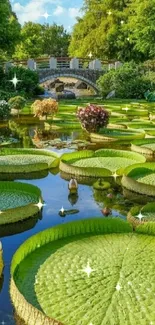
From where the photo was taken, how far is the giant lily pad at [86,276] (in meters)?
4.41

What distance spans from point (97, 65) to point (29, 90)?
1148 cm

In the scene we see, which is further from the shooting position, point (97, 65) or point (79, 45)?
point (79, 45)

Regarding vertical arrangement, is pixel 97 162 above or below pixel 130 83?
above

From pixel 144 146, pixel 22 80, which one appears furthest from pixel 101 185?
pixel 22 80

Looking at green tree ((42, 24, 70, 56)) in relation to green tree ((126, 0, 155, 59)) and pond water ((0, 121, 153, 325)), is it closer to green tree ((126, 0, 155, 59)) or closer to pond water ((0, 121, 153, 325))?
green tree ((126, 0, 155, 59))

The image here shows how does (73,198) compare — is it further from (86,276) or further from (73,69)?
(73,69)

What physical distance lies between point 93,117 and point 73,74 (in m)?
27.1

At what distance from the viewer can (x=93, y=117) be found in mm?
14734

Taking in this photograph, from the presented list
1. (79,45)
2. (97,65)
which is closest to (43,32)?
(79,45)

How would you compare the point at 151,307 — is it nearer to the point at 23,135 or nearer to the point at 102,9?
the point at 23,135

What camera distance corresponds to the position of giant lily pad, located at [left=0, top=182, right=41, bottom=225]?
7.10 m

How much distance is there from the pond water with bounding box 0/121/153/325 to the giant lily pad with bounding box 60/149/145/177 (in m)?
0.33

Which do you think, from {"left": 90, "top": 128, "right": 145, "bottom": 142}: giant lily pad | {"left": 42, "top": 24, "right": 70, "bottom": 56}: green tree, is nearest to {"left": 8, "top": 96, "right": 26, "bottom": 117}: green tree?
{"left": 90, "top": 128, "right": 145, "bottom": 142}: giant lily pad

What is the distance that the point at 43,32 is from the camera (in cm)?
8056
